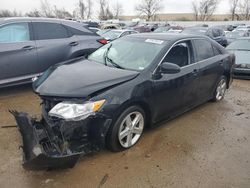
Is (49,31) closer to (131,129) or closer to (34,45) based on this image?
(34,45)

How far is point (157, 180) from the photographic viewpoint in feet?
9.37

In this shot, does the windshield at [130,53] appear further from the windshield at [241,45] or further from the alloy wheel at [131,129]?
the windshield at [241,45]

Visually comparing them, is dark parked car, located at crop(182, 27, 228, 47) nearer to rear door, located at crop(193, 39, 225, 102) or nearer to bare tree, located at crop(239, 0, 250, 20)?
rear door, located at crop(193, 39, 225, 102)

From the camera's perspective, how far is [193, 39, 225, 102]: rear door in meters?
4.56

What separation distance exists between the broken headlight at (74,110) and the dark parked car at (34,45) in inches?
111

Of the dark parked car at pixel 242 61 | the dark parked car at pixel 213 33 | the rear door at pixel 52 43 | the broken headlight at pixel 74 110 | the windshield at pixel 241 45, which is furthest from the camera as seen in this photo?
the dark parked car at pixel 213 33

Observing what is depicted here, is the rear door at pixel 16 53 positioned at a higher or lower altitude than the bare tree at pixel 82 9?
lower

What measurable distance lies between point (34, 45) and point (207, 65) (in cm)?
368

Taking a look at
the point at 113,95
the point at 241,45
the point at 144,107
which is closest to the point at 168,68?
the point at 144,107

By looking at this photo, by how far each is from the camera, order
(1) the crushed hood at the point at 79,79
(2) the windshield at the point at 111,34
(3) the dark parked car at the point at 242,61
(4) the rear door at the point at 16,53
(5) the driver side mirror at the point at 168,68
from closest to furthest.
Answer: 1. (1) the crushed hood at the point at 79,79
2. (5) the driver side mirror at the point at 168,68
3. (4) the rear door at the point at 16,53
4. (3) the dark parked car at the point at 242,61
5. (2) the windshield at the point at 111,34

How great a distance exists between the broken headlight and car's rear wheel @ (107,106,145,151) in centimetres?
41

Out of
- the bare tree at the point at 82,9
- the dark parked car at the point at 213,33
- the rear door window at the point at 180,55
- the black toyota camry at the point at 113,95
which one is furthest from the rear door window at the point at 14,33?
the bare tree at the point at 82,9

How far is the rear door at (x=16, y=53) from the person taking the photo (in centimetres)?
504

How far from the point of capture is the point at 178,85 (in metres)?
3.95
